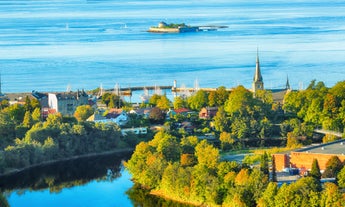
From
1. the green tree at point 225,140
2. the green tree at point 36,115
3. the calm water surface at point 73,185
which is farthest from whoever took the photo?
the green tree at point 36,115

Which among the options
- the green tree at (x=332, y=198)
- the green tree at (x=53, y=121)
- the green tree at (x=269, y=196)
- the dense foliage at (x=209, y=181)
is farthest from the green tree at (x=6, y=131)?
the green tree at (x=332, y=198)

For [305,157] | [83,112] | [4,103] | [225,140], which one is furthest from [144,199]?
[4,103]

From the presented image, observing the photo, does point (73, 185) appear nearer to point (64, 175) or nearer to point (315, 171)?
point (64, 175)

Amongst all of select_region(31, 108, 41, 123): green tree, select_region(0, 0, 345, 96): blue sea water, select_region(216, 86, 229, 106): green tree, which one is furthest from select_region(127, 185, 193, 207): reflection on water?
select_region(0, 0, 345, 96): blue sea water

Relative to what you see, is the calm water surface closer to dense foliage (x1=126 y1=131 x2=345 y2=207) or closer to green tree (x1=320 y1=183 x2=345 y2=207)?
dense foliage (x1=126 y1=131 x2=345 y2=207)

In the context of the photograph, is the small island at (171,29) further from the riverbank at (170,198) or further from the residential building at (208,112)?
the riverbank at (170,198)

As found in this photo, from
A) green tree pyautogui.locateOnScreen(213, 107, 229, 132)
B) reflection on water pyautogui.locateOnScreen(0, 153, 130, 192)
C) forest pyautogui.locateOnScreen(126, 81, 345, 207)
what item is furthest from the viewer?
green tree pyautogui.locateOnScreen(213, 107, 229, 132)
